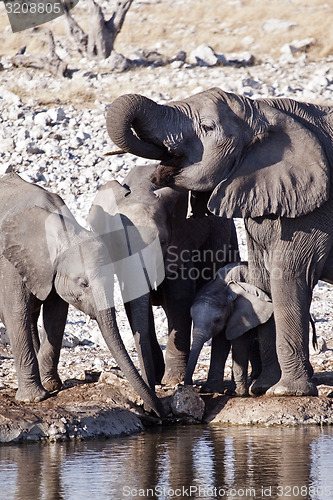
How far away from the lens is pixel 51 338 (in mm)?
7008

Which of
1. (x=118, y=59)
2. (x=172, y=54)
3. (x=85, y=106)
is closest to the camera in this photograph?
(x=85, y=106)

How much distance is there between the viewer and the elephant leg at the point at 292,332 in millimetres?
6543

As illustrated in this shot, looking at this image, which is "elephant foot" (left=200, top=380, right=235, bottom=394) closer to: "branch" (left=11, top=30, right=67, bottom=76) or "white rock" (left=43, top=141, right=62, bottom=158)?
"white rock" (left=43, top=141, right=62, bottom=158)

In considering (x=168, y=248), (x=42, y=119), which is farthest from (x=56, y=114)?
(x=168, y=248)

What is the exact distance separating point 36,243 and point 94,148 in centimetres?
642

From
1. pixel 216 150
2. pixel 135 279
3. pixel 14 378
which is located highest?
pixel 216 150

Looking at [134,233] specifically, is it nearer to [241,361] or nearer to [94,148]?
[241,361]

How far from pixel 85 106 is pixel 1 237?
25.7 feet

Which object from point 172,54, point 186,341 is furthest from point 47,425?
point 172,54

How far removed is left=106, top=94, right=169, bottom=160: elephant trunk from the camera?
5.93m

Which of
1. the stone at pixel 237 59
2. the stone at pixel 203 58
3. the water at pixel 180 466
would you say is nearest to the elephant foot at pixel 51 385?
the water at pixel 180 466

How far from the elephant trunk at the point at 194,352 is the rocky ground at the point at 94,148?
217mm

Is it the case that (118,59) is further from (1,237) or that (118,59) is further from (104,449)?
(104,449)

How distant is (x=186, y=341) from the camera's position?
24.3 ft
